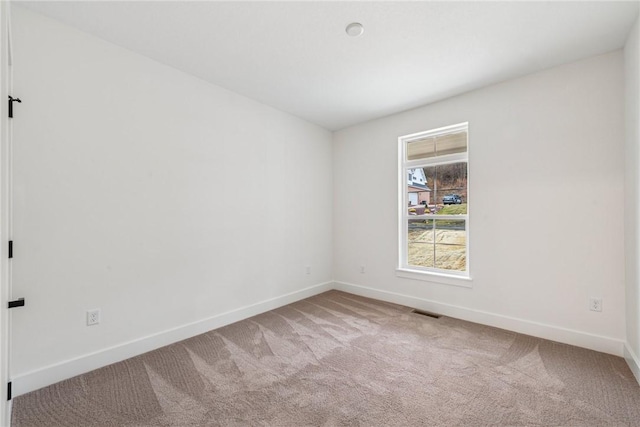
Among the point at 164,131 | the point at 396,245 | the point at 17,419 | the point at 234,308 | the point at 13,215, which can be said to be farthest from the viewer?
the point at 396,245

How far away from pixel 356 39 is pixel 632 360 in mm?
3348

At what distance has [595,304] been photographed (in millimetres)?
2506

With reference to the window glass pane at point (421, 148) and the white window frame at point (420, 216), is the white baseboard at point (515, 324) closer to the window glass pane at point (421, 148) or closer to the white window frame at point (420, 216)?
the white window frame at point (420, 216)

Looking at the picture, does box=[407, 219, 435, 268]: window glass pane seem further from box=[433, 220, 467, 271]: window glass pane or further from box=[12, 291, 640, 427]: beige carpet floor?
box=[12, 291, 640, 427]: beige carpet floor

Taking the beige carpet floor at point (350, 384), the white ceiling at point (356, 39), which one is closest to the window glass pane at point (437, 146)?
the white ceiling at point (356, 39)

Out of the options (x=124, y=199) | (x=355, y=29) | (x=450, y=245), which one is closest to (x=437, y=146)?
(x=450, y=245)

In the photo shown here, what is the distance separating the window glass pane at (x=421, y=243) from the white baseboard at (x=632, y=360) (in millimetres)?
1769

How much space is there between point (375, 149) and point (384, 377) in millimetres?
2966

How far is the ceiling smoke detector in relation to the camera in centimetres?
214

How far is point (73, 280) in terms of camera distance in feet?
7.11

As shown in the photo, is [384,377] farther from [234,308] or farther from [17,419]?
[17,419]

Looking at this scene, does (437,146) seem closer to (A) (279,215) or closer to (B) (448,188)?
(B) (448,188)

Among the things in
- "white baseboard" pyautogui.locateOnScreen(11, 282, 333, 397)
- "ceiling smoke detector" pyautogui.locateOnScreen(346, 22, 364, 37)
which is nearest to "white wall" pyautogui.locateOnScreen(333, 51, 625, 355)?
"ceiling smoke detector" pyautogui.locateOnScreen(346, 22, 364, 37)

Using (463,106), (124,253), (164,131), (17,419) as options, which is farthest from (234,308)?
(463,106)
